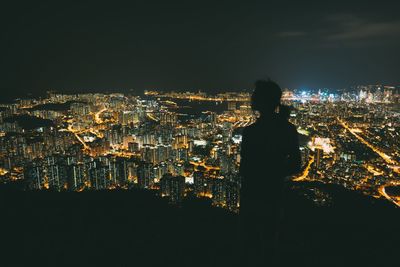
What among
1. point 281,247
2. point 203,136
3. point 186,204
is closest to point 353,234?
point 281,247

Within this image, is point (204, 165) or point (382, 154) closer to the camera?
point (204, 165)

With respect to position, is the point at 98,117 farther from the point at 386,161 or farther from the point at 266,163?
the point at 266,163

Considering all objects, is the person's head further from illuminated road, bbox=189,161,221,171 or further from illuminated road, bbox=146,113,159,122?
illuminated road, bbox=146,113,159,122

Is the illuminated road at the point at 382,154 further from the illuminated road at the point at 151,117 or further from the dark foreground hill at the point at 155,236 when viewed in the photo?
the illuminated road at the point at 151,117

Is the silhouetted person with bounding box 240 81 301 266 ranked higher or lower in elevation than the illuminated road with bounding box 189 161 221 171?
higher

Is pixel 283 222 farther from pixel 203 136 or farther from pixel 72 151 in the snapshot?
pixel 203 136

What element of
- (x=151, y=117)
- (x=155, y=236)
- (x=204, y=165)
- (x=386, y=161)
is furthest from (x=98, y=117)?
(x=155, y=236)

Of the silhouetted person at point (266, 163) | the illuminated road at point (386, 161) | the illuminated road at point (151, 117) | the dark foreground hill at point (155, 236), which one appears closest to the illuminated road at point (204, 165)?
the illuminated road at point (386, 161)

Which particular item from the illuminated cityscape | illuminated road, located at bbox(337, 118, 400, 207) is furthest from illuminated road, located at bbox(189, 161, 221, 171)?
illuminated road, located at bbox(337, 118, 400, 207)
